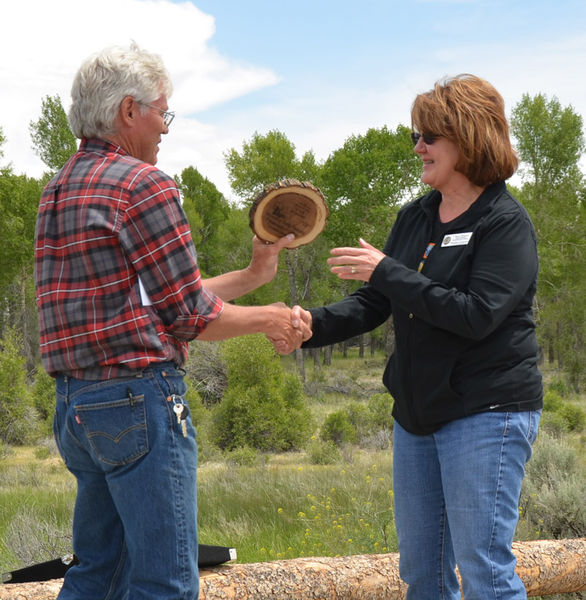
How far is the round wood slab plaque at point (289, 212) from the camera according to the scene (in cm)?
352

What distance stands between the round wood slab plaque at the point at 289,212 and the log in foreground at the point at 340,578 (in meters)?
1.73

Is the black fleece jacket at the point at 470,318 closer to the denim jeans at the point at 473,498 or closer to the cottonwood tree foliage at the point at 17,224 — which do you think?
the denim jeans at the point at 473,498

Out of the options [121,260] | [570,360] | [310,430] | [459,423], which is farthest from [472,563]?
[570,360]

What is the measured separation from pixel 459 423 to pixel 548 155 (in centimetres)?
3500

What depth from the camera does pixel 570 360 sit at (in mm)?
29250

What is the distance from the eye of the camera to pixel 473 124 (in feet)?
9.01

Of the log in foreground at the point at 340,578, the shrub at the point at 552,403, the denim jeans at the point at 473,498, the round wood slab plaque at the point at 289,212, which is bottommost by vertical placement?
the shrub at the point at 552,403

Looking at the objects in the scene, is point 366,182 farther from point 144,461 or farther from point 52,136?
point 144,461

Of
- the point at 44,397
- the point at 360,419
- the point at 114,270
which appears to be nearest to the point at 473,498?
the point at 114,270

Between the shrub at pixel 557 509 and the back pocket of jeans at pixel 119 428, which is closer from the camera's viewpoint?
the back pocket of jeans at pixel 119 428

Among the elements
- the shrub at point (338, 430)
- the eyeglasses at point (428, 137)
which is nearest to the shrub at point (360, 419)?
the shrub at point (338, 430)

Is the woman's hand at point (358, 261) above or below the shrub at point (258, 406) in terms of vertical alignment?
above

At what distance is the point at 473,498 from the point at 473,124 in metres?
1.40

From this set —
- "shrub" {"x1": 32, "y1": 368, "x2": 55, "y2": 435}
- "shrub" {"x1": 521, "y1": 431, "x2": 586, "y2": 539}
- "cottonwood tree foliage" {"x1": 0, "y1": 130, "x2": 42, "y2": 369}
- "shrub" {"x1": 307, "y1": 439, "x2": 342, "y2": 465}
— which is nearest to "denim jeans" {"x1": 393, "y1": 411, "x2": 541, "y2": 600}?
"shrub" {"x1": 521, "y1": 431, "x2": 586, "y2": 539}
